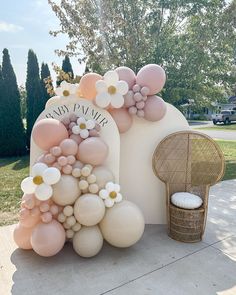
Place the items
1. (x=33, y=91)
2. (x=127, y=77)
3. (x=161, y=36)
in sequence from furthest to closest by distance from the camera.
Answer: (x=33, y=91) < (x=161, y=36) < (x=127, y=77)

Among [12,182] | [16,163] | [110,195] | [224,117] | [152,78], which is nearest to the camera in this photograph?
[110,195]

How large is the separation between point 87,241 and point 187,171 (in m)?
1.51

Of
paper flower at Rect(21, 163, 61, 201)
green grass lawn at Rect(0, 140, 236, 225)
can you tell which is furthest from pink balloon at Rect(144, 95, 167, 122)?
green grass lawn at Rect(0, 140, 236, 225)

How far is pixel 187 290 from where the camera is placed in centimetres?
212

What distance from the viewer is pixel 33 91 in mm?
10398

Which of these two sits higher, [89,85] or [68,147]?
[89,85]

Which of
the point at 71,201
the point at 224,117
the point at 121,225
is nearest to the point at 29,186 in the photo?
the point at 71,201

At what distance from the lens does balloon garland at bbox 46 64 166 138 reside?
288 centimetres

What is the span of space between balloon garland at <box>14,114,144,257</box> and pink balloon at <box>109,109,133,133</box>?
1.44 feet

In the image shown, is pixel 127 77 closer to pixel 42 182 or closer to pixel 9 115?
pixel 42 182

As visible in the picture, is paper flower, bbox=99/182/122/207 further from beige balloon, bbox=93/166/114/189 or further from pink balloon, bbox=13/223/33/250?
pink balloon, bbox=13/223/33/250

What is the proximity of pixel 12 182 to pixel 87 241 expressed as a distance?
3.84 m

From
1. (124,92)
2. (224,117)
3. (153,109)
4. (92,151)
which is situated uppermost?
(224,117)

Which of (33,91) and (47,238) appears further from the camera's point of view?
(33,91)
